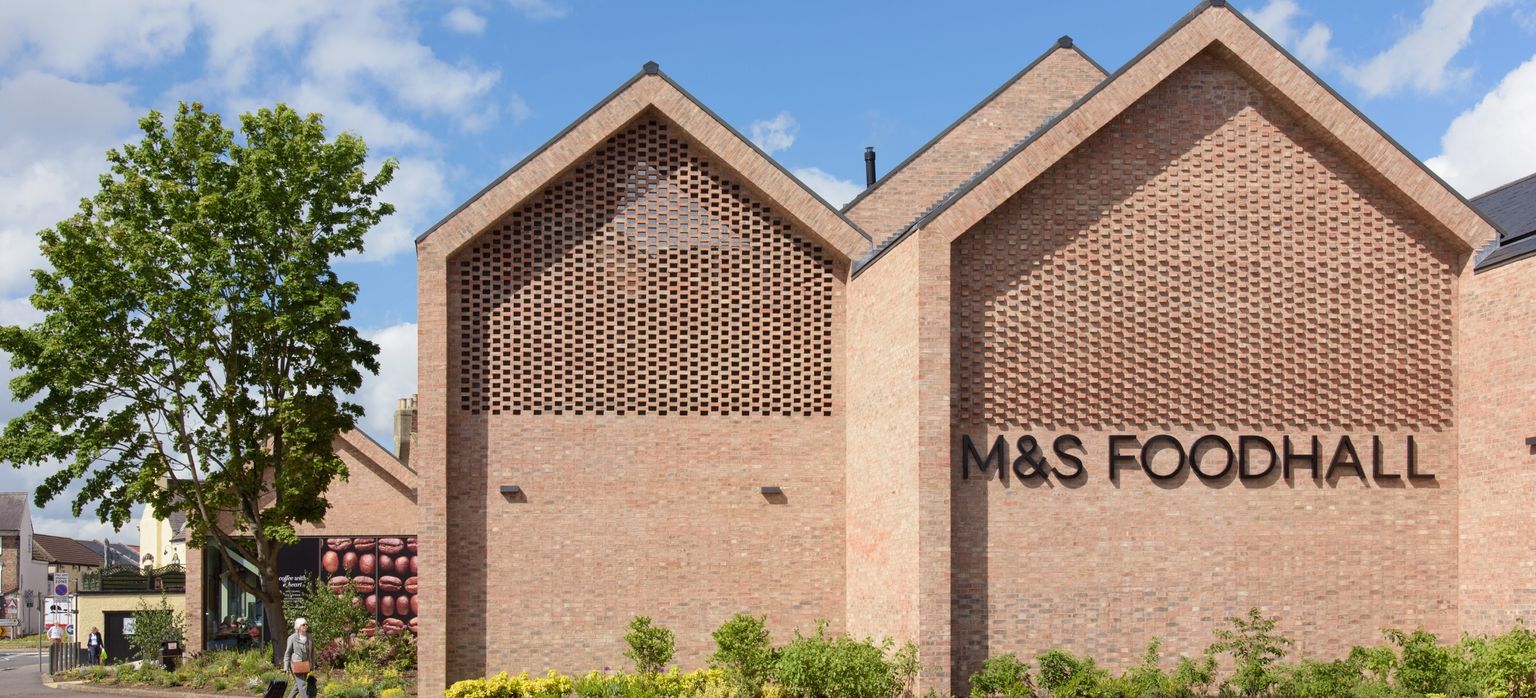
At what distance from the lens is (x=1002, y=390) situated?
68.3 feet

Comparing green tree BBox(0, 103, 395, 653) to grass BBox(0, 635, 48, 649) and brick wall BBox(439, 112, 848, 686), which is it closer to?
brick wall BBox(439, 112, 848, 686)

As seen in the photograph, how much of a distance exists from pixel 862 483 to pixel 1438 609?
869cm

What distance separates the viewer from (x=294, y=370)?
2995 centimetres

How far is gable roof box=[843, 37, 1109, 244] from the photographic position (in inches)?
1137

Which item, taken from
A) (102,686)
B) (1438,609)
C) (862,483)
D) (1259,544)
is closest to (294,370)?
(102,686)

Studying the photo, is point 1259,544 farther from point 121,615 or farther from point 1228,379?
point 121,615

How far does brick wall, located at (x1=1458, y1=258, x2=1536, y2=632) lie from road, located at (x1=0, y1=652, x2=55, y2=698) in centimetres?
2772

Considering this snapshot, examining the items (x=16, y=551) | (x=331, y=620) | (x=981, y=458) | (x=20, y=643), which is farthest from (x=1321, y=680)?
(x=16, y=551)

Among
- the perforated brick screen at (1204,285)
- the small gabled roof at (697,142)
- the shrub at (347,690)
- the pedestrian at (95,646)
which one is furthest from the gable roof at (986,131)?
the pedestrian at (95,646)

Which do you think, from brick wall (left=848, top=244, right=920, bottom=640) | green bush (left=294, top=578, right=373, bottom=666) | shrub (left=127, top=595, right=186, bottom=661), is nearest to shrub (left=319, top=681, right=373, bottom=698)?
green bush (left=294, top=578, right=373, bottom=666)

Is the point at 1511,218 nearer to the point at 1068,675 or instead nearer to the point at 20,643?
the point at 1068,675

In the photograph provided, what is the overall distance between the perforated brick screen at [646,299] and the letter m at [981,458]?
3.44 m

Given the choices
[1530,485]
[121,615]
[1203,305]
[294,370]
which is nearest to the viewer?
[1530,485]

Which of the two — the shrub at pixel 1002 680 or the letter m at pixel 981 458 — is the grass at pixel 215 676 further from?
the letter m at pixel 981 458
